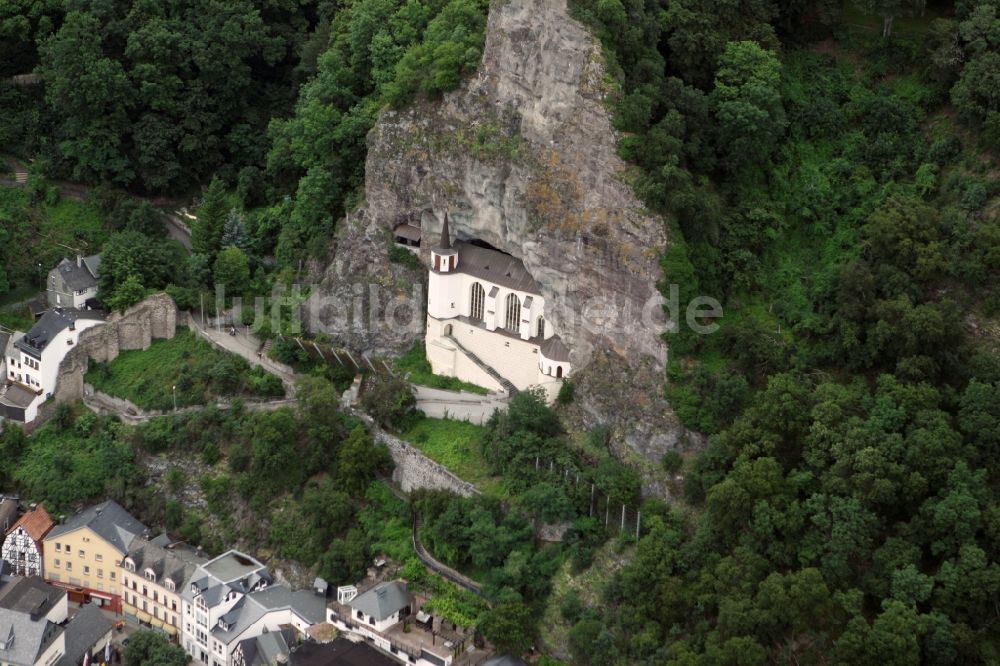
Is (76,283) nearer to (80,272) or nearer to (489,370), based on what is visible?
(80,272)

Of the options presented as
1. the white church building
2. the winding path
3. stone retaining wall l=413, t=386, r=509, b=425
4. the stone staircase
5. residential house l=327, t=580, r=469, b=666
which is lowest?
residential house l=327, t=580, r=469, b=666

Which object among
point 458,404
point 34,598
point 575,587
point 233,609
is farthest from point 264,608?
point 575,587

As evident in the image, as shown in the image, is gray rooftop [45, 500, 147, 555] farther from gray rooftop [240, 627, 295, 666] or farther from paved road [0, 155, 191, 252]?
paved road [0, 155, 191, 252]

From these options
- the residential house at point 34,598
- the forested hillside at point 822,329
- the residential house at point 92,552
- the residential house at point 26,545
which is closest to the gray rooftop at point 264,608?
the residential house at point 92,552

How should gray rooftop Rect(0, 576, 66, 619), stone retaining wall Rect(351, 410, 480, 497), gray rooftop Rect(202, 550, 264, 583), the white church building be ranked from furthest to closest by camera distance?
the white church building, stone retaining wall Rect(351, 410, 480, 497), gray rooftop Rect(202, 550, 264, 583), gray rooftop Rect(0, 576, 66, 619)

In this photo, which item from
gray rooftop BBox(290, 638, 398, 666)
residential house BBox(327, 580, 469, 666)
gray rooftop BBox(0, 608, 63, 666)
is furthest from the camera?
gray rooftop BBox(0, 608, 63, 666)

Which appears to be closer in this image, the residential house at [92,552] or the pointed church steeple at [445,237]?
the residential house at [92,552]

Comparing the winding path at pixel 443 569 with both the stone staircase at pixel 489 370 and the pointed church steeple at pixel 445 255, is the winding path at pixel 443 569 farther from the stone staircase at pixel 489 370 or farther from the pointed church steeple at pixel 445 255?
the pointed church steeple at pixel 445 255

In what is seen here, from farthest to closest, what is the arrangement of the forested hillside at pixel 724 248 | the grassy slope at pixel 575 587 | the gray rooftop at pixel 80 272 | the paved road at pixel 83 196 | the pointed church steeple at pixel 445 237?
the paved road at pixel 83 196 < the gray rooftop at pixel 80 272 < the pointed church steeple at pixel 445 237 < the grassy slope at pixel 575 587 < the forested hillside at pixel 724 248

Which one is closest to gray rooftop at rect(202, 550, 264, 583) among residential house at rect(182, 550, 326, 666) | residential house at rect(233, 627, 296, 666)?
residential house at rect(182, 550, 326, 666)
